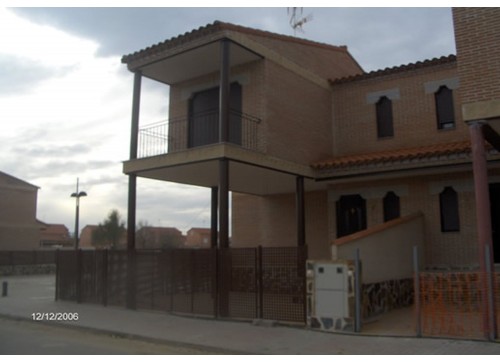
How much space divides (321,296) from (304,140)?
22.0ft

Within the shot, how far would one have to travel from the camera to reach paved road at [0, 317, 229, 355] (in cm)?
Result: 856

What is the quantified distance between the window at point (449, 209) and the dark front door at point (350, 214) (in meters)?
2.48

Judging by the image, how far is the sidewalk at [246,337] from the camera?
26.6 ft

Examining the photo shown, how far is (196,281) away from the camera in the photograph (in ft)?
41.1

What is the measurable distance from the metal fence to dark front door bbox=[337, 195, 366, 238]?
2682 cm

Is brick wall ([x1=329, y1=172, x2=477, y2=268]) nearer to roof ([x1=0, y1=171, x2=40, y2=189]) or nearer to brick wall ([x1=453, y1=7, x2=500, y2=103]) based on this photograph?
brick wall ([x1=453, y1=7, x2=500, y2=103])

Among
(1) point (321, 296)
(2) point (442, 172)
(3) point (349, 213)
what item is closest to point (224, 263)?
(1) point (321, 296)

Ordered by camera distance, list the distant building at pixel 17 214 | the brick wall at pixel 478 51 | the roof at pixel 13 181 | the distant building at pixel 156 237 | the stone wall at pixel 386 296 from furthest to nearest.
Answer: the distant building at pixel 156 237, the roof at pixel 13 181, the distant building at pixel 17 214, the stone wall at pixel 386 296, the brick wall at pixel 478 51

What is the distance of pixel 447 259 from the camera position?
13945mm

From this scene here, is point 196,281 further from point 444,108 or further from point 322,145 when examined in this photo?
point 444,108

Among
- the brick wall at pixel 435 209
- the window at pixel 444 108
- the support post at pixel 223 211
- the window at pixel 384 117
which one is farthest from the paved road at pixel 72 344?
the window at pixel 444 108

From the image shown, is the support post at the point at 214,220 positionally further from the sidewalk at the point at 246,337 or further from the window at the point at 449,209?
the window at the point at 449,209

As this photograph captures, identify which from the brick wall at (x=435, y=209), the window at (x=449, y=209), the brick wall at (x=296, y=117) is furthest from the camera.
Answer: the brick wall at (x=296, y=117)

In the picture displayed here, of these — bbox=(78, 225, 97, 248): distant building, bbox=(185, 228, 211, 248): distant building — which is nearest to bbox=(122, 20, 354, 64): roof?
bbox=(185, 228, 211, 248): distant building
